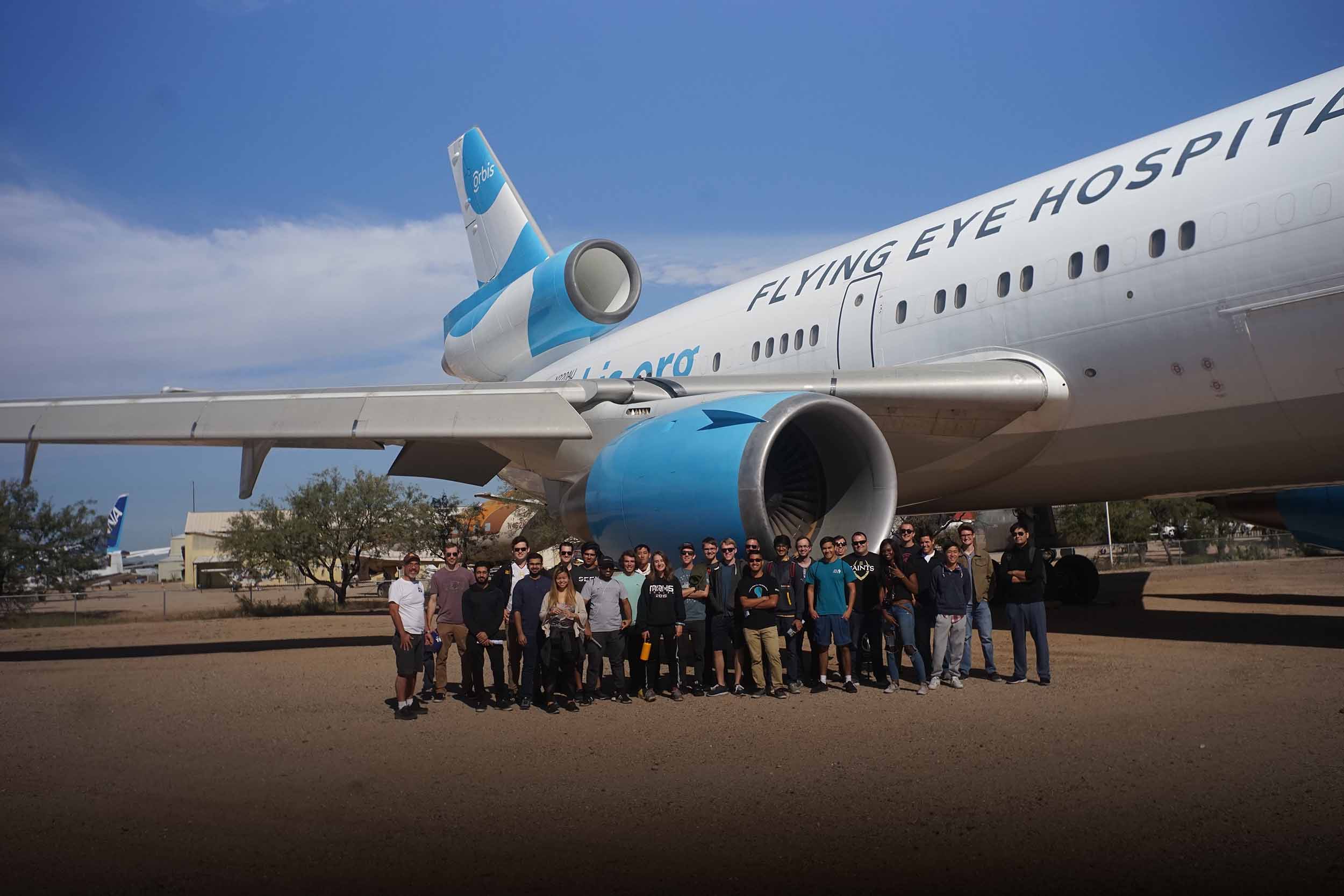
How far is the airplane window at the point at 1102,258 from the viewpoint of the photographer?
928cm

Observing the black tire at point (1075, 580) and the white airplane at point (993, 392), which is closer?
the white airplane at point (993, 392)

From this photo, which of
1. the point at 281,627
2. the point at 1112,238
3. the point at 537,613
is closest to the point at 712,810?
the point at 537,613

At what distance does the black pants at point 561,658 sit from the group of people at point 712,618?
1cm

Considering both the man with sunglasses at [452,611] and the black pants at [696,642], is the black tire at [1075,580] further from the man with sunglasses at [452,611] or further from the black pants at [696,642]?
the man with sunglasses at [452,611]

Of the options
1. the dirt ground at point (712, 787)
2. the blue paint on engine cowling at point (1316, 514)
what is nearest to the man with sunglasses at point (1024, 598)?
the dirt ground at point (712, 787)

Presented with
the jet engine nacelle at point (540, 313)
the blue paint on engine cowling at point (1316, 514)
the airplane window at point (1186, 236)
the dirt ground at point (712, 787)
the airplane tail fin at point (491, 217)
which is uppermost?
the airplane tail fin at point (491, 217)

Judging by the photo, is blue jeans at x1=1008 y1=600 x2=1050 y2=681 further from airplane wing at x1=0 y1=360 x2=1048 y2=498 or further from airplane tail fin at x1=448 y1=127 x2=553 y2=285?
airplane tail fin at x1=448 y1=127 x2=553 y2=285

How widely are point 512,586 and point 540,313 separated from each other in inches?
384

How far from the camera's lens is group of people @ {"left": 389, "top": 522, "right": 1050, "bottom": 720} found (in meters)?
8.23

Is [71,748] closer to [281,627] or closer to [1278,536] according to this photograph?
[281,627]

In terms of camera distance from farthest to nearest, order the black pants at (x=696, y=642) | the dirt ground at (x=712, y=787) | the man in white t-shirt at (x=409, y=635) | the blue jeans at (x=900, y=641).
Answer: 1. the black pants at (x=696, y=642)
2. the blue jeans at (x=900, y=641)
3. the man in white t-shirt at (x=409, y=635)
4. the dirt ground at (x=712, y=787)

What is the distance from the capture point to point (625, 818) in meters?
4.75

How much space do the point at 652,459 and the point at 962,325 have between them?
3602 mm

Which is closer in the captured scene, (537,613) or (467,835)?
(467,835)
